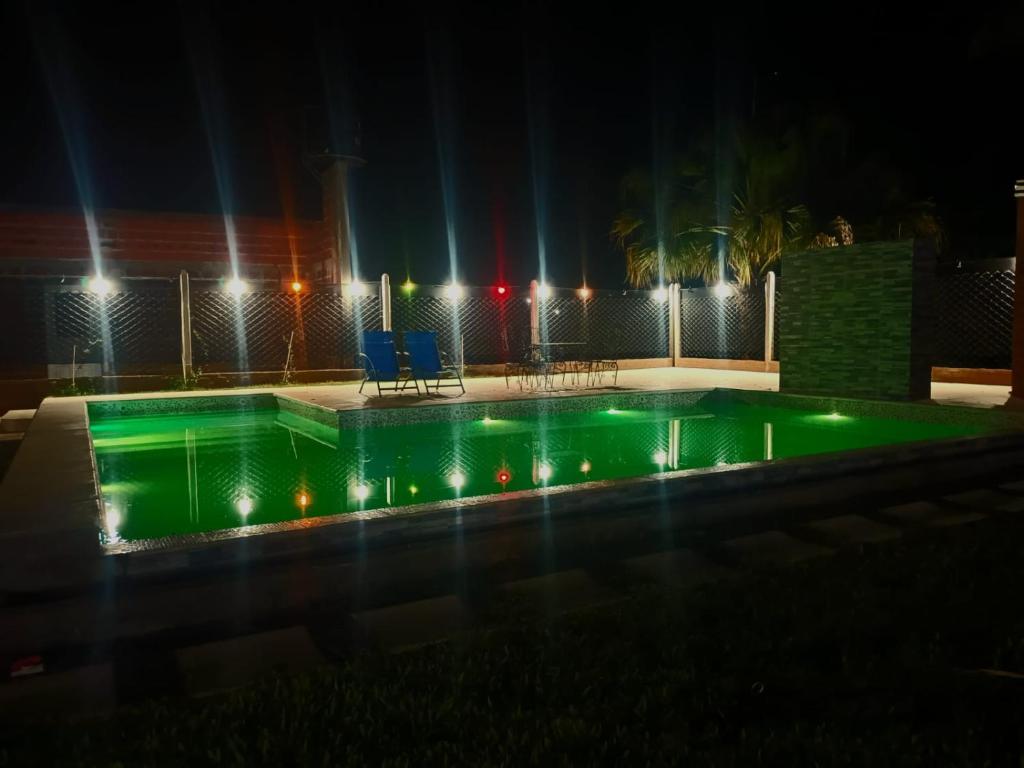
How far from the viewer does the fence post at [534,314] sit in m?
12.0

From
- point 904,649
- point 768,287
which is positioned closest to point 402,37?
point 768,287

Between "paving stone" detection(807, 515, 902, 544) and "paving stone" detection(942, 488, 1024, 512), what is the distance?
2.02 ft

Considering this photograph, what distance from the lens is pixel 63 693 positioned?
203 cm

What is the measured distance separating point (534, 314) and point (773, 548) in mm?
9102

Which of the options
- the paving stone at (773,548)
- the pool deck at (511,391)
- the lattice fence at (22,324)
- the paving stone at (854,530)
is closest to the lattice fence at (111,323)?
the lattice fence at (22,324)

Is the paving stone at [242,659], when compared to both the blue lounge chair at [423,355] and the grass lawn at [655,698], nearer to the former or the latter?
the grass lawn at [655,698]

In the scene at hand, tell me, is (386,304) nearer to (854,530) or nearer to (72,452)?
(72,452)

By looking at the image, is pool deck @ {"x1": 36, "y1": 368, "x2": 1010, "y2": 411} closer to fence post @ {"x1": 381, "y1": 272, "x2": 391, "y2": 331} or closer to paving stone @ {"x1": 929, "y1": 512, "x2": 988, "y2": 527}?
fence post @ {"x1": 381, "y1": 272, "x2": 391, "y2": 331}

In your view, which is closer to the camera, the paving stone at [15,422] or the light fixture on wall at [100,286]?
the paving stone at [15,422]

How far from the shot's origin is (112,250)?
11797 millimetres

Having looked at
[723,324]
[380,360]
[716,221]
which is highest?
[716,221]

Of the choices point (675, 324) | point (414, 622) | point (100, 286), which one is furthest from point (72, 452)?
point (675, 324)

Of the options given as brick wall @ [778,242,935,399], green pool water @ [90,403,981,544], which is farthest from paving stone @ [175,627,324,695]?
brick wall @ [778,242,935,399]

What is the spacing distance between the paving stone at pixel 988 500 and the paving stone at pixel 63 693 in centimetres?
349
